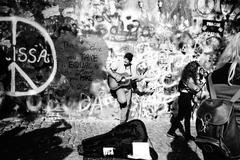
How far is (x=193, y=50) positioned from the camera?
6.50 metres

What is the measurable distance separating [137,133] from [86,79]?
260 cm

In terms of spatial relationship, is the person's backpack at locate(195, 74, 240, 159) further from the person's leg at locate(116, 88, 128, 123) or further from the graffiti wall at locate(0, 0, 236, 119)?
the graffiti wall at locate(0, 0, 236, 119)

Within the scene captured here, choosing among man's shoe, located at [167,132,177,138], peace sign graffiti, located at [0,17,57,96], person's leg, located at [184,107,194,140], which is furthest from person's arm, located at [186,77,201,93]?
peace sign graffiti, located at [0,17,57,96]

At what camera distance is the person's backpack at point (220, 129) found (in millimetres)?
1957

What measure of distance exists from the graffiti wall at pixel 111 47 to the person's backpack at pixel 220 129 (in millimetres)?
4258

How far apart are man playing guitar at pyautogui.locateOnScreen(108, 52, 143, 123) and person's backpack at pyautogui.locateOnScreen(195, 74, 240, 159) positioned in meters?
3.62

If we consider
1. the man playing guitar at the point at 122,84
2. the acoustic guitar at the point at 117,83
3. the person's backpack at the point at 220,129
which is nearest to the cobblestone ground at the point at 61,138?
the man playing guitar at the point at 122,84

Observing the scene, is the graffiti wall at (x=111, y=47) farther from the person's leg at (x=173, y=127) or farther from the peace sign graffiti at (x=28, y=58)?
the person's leg at (x=173, y=127)

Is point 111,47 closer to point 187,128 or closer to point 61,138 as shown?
point 61,138

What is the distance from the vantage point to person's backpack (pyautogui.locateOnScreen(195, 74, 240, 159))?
1957mm

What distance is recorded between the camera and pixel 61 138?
5090 mm

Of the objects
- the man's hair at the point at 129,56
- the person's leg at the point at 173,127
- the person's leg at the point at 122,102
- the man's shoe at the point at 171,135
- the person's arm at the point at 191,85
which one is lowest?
the man's shoe at the point at 171,135

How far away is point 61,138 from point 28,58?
Answer: 210cm

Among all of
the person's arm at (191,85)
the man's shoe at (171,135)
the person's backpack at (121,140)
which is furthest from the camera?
the man's shoe at (171,135)
